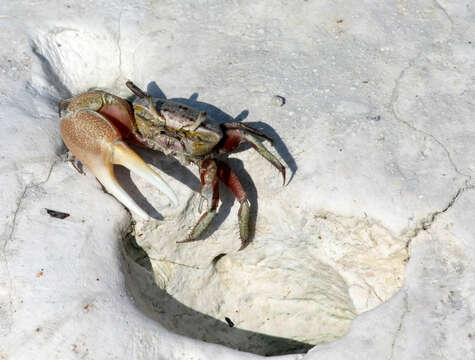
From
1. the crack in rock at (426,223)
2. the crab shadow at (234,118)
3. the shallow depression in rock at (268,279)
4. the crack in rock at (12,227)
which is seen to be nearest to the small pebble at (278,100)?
the crab shadow at (234,118)

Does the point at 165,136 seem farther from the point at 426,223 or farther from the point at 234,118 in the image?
the point at 426,223

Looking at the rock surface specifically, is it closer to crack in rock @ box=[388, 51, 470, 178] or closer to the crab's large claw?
crack in rock @ box=[388, 51, 470, 178]

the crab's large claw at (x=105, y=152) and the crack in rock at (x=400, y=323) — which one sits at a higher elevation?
the crab's large claw at (x=105, y=152)

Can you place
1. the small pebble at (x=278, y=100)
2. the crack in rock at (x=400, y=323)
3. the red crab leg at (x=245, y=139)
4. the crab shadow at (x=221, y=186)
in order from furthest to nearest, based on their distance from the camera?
1. the small pebble at (x=278, y=100)
2. the crab shadow at (x=221, y=186)
3. the red crab leg at (x=245, y=139)
4. the crack in rock at (x=400, y=323)

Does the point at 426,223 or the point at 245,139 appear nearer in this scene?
the point at 426,223

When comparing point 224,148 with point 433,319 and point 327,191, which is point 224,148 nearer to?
point 327,191

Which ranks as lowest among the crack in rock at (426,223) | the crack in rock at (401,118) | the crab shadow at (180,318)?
the crab shadow at (180,318)

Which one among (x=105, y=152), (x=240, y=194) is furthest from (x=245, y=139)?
(x=105, y=152)

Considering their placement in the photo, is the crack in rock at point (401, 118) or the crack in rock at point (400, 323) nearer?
the crack in rock at point (400, 323)

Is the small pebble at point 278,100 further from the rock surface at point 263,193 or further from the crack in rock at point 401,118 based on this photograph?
the crack in rock at point 401,118
